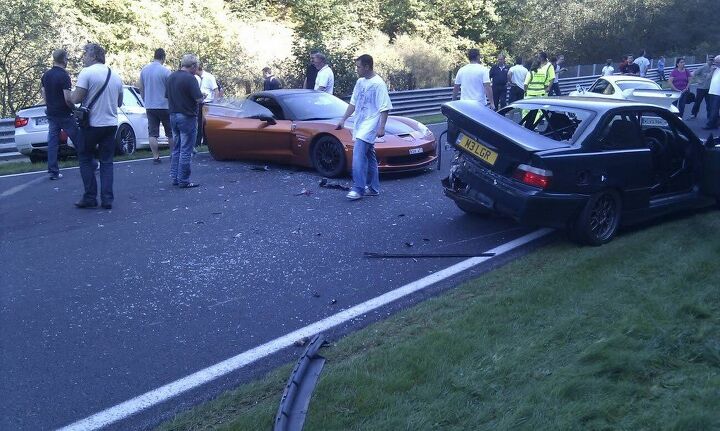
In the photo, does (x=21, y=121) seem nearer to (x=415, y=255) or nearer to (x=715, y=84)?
(x=415, y=255)

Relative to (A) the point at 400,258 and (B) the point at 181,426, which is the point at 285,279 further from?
(B) the point at 181,426

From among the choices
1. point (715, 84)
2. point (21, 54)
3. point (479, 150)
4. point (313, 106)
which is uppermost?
point (21, 54)

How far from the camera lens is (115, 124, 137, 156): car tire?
14.9 m

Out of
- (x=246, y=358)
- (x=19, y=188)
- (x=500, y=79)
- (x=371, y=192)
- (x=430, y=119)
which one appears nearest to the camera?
(x=246, y=358)

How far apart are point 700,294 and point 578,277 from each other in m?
0.96

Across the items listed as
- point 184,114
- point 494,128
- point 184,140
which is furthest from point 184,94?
point 494,128

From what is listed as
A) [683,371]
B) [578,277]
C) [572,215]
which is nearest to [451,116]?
[572,215]

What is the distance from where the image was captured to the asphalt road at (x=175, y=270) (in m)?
4.97

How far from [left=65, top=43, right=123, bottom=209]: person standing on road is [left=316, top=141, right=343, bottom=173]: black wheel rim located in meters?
3.21

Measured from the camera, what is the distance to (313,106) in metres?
12.5

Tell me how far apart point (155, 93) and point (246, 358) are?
891cm

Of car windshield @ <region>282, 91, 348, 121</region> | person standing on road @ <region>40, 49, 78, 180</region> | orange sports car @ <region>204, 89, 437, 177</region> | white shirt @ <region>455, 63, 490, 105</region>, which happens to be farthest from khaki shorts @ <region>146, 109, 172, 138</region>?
white shirt @ <region>455, 63, 490, 105</region>

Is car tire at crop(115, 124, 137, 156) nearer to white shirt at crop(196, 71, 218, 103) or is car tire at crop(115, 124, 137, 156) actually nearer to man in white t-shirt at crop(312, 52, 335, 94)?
white shirt at crop(196, 71, 218, 103)

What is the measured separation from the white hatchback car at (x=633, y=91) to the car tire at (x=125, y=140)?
8.82 meters
